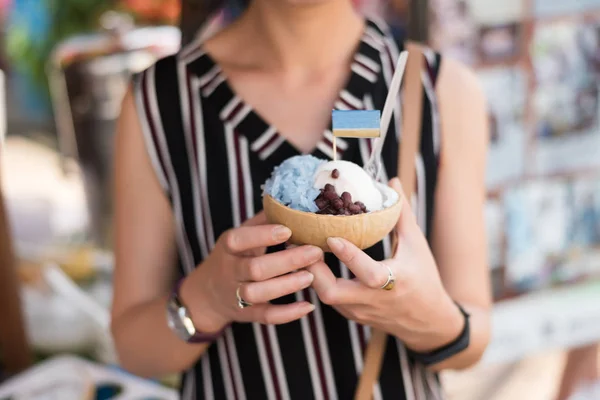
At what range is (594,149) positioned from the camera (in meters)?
2.73

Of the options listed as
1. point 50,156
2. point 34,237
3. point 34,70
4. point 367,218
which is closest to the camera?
point 367,218

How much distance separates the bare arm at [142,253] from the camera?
4.42ft

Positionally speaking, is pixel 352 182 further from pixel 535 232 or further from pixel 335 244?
pixel 535 232

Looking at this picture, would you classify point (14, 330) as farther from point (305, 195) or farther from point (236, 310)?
point (305, 195)

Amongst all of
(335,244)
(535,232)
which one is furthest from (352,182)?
(535,232)

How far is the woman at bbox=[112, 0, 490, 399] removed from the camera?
131 cm

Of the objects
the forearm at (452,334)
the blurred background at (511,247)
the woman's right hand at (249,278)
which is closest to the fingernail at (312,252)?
the woman's right hand at (249,278)

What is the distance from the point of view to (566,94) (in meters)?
2.61

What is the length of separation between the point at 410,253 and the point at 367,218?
0.37 ft

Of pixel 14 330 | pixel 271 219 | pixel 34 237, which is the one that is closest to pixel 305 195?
pixel 271 219

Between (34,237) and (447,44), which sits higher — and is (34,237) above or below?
below

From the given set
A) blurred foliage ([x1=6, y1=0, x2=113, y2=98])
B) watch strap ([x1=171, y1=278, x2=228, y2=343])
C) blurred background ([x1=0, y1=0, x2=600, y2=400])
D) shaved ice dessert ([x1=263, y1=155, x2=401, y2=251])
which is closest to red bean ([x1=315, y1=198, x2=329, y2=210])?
shaved ice dessert ([x1=263, y1=155, x2=401, y2=251])

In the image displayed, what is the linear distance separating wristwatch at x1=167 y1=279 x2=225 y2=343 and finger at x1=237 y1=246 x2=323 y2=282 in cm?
32

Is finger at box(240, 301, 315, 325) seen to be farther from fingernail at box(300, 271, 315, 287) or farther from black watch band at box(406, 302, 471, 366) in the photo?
black watch band at box(406, 302, 471, 366)
